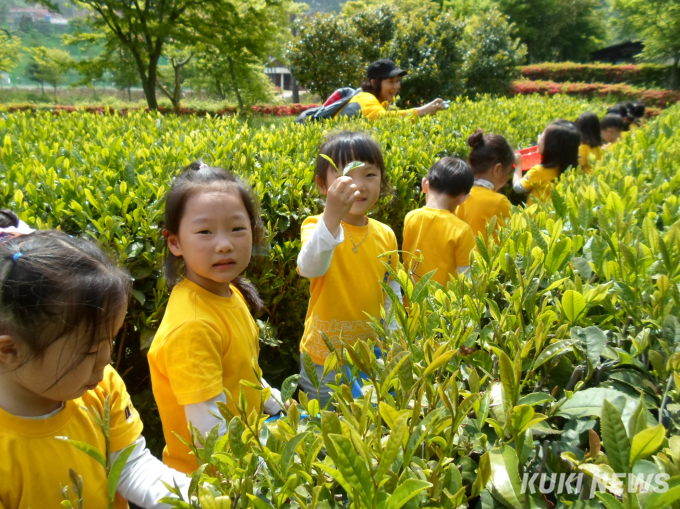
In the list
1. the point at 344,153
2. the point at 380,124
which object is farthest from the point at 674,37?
the point at 344,153

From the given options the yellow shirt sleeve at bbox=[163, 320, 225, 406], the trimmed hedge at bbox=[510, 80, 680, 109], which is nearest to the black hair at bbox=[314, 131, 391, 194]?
the yellow shirt sleeve at bbox=[163, 320, 225, 406]

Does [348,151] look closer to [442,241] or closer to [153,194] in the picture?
[442,241]

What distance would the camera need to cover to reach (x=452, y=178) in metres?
3.23

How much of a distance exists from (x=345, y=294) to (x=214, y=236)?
0.86m

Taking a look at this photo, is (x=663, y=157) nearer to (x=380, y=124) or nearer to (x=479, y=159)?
(x=479, y=159)

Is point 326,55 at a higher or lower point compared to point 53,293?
higher

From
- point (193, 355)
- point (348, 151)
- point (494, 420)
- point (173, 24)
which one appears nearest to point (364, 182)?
point (348, 151)

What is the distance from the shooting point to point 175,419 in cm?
182

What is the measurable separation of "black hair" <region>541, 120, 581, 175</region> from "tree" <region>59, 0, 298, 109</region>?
64.5 feet

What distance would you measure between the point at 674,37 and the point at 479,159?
135ft

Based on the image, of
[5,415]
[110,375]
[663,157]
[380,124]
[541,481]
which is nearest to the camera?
[541,481]

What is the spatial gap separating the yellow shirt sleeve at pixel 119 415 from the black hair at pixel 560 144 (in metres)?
4.23

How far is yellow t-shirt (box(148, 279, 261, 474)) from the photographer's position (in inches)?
64.6

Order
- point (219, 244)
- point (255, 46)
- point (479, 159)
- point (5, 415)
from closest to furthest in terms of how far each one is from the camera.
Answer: point (5, 415)
point (219, 244)
point (479, 159)
point (255, 46)
